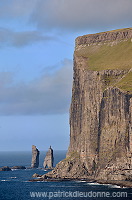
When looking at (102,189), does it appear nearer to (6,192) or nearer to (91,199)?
(91,199)

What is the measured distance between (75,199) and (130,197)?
1740 cm

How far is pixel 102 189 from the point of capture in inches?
7283

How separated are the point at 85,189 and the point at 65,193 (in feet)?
32.9

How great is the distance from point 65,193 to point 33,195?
10818 mm

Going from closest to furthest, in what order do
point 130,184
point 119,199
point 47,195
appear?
1. point 119,199
2. point 47,195
3. point 130,184

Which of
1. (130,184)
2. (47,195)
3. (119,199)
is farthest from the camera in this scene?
(130,184)

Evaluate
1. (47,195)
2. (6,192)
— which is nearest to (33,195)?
(47,195)

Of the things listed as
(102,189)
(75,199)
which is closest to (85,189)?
(102,189)

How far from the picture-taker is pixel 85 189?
187250 millimetres

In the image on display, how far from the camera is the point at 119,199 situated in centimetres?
16438

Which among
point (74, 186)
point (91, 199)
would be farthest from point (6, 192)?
point (91, 199)

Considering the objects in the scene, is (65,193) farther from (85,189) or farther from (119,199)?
(119,199)

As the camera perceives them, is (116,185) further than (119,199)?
Yes

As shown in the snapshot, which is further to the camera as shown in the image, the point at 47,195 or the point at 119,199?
the point at 47,195
